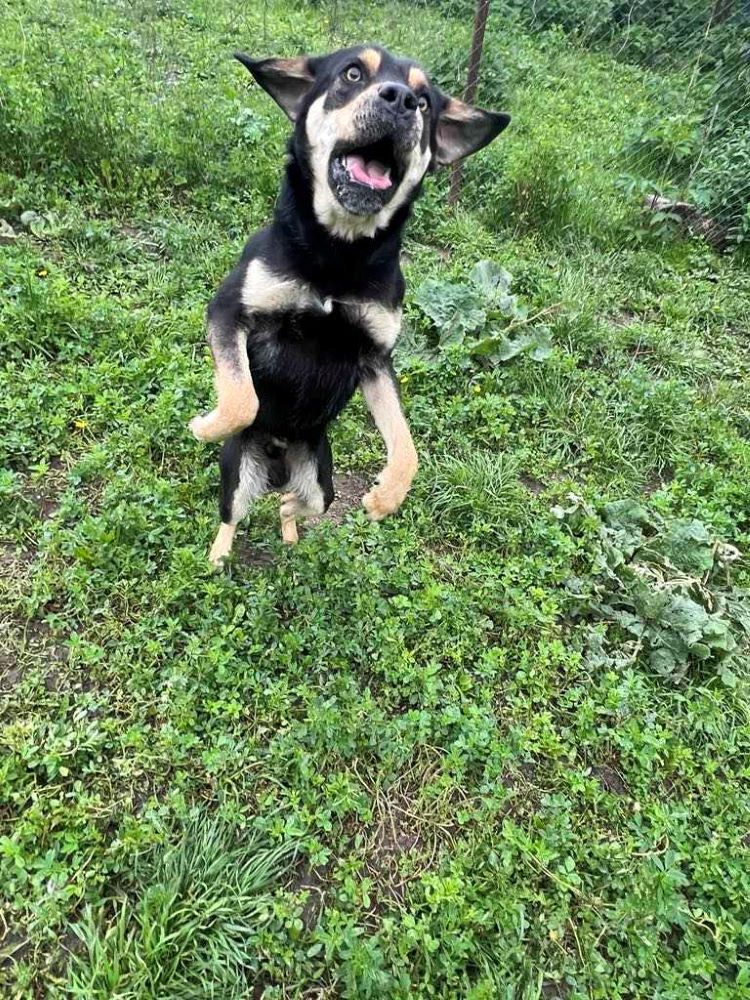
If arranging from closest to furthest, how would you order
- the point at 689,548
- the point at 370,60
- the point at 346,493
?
the point at 370,60, the point at 689,548, the point at 346,493

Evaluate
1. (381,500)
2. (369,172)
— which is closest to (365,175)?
(369,172)

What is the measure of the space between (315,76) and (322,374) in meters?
1.16

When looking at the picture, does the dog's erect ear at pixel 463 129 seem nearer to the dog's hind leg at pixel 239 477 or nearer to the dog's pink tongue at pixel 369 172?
the dog's pink tongue at pixel 369 172

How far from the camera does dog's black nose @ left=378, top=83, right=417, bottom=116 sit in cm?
225

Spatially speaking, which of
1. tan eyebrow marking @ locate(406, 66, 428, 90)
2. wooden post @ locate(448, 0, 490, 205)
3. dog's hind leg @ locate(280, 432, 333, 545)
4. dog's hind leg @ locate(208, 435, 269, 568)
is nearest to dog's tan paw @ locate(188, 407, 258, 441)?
dog's hind leg @ locate(208, 435, 269, 568)

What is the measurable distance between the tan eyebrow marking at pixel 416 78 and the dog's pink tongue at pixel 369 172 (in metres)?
0.41

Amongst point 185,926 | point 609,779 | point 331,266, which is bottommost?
point 609,779

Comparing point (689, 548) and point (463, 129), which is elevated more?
point (463, 129)

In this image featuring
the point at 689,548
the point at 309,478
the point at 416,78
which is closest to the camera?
the point at 416,78

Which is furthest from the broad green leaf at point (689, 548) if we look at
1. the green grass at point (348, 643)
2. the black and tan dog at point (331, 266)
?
the black and tan dog at point (331, 266)

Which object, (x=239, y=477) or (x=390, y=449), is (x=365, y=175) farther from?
(x=239, y=477)

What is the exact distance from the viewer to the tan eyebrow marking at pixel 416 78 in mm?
2580

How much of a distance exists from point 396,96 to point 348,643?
2043 mm

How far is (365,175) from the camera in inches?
93.0
